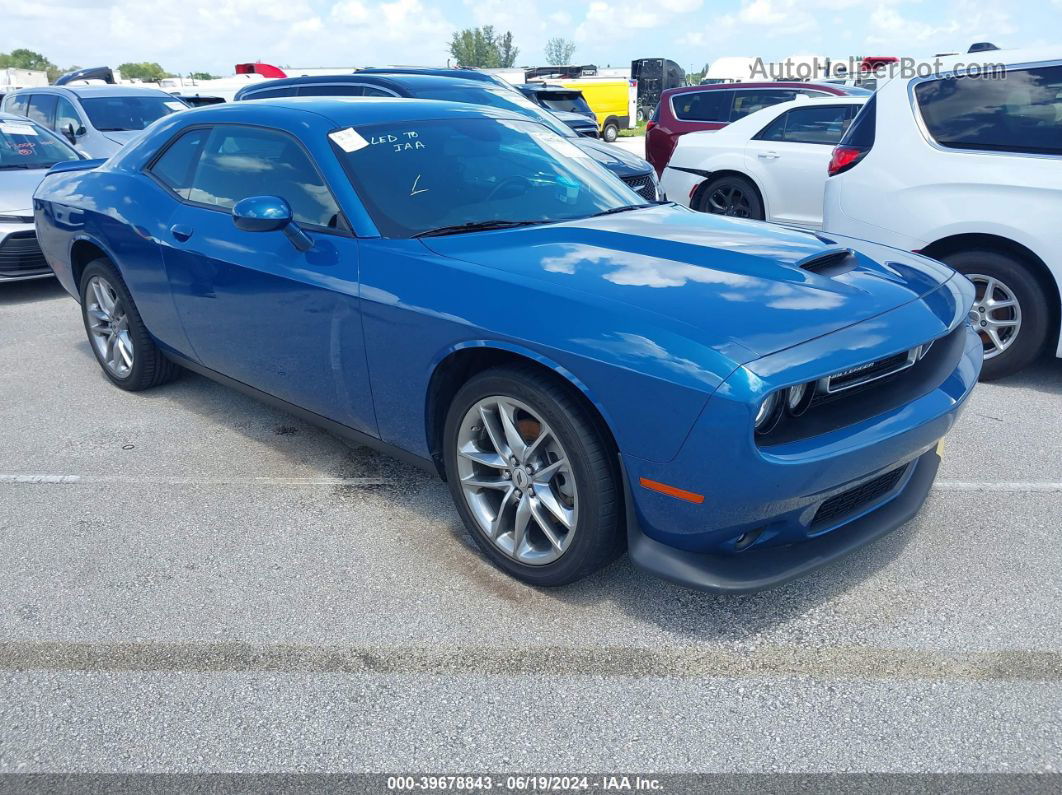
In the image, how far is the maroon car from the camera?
10719 millimetres

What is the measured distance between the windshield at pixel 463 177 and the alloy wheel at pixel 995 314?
2.15 meters

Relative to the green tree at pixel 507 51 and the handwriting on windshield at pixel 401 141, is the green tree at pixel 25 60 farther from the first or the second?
the handwriting on windshield at pixel 401 141

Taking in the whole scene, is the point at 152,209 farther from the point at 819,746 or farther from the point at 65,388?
the point at 819,746

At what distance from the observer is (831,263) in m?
3.12

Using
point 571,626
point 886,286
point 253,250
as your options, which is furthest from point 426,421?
point 886,286

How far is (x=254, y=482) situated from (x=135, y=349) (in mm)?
1475

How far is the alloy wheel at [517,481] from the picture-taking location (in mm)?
2836

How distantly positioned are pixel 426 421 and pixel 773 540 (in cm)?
127

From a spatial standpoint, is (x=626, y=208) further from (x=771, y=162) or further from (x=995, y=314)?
(x=771, y=162)

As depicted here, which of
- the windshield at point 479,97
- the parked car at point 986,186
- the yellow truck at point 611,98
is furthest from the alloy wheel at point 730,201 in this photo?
the yellow truck at point 611,98

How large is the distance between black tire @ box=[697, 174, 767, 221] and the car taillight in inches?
115

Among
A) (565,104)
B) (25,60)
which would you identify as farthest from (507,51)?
(565,104)

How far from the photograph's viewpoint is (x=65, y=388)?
5.28m

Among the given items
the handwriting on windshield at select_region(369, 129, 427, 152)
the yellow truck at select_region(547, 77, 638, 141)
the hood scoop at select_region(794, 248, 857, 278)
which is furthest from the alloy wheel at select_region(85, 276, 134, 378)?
the yellow truck at select_region(547, 77, 638, 141)
